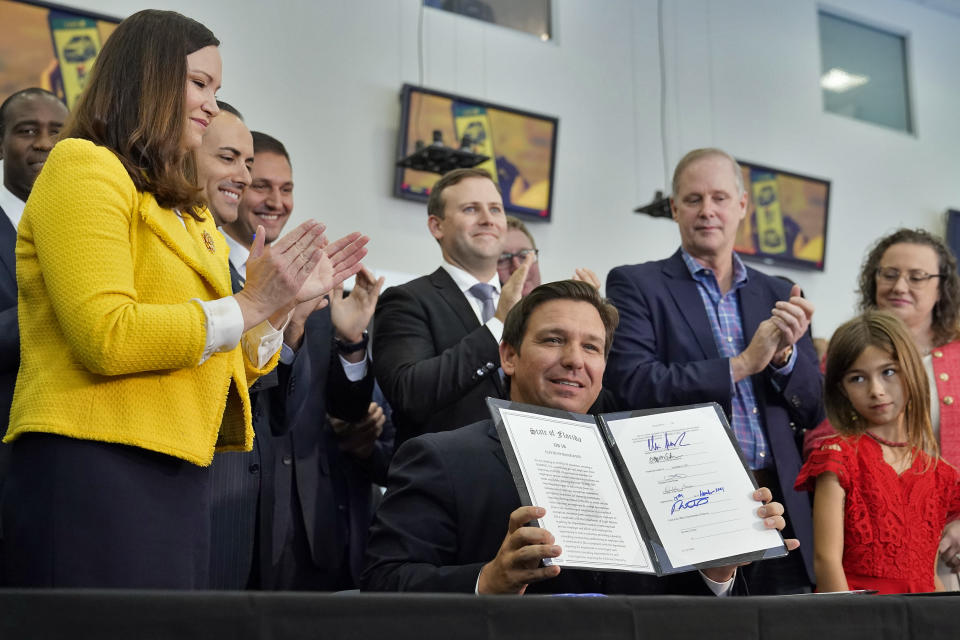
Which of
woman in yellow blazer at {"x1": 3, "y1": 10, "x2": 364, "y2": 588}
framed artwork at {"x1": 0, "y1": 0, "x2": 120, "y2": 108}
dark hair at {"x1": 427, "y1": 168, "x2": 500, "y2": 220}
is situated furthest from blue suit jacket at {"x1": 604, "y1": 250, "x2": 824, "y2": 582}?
framed artwork at {"x1": 0, "y1": 0, "x2": 120, "y2": 108}

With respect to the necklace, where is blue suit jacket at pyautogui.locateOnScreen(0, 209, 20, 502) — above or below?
above

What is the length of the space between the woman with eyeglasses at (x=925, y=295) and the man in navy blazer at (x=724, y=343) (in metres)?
0.39

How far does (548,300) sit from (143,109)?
891 mm

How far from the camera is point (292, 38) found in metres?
5.52

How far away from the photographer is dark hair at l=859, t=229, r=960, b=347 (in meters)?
2.99

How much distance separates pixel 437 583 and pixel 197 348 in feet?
1.71

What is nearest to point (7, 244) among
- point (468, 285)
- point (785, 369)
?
point (468, 285)

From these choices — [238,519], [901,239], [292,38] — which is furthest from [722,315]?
[292,38]

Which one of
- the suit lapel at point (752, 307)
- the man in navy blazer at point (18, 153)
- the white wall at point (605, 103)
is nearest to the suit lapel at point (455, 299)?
the suit lapel at point (752, 307)

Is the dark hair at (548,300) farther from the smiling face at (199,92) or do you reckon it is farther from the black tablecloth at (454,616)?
the black tablecloth at (454,616)

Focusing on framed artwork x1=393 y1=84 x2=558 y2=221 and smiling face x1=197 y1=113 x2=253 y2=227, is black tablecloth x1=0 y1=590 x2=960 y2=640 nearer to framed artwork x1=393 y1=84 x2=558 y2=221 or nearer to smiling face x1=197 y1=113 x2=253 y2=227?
smiling face x1=197 y1=113 x2=253 y2=227

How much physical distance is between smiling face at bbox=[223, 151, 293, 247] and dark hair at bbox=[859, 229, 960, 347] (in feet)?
5.86

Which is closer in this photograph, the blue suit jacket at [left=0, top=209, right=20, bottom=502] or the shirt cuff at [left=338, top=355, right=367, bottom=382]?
the blue suit jacket at [left=0, top=209, right=20, bottom=502]

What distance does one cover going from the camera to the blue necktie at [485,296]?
273 centimetres
